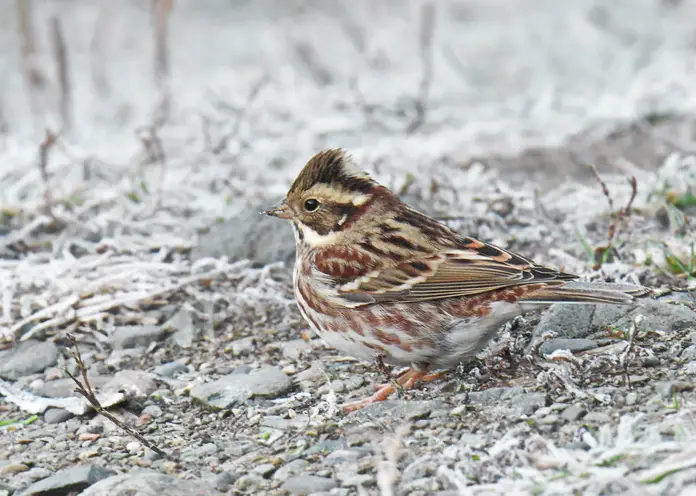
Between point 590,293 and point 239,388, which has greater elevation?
point 590,293

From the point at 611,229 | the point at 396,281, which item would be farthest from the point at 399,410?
the point at 611,229

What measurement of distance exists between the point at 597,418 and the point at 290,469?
4.08 ft

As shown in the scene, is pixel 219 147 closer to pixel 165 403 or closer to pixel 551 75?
pixel 165 403

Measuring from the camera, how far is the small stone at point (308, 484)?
4.12m

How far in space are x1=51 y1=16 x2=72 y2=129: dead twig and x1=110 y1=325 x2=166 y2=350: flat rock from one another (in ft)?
14.6

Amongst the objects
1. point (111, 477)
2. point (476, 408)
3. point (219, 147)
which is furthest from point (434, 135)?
point (111, 477)

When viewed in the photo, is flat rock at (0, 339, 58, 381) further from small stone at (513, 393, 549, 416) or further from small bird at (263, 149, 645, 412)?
small stone at (513, 393, 549, 416)

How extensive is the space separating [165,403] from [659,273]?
111 inches

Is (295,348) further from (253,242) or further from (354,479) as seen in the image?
(354,479)

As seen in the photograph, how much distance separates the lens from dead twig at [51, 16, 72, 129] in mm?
9781

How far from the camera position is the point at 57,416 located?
208 inches

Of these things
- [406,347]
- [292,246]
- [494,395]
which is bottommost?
[494,395]

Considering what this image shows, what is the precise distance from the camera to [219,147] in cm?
882

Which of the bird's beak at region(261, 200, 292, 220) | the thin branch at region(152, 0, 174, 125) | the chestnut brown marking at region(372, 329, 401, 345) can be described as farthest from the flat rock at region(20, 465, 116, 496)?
the thin branch at region(152, 0, 174, 125)
